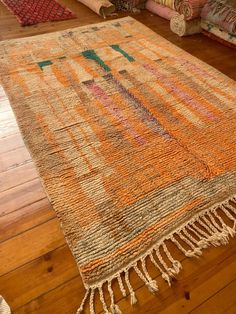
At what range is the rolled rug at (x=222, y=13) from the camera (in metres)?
2.25

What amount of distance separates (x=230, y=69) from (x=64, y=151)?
151 centimetres

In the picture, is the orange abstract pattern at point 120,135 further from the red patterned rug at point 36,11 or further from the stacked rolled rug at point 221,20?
the red patterned rug at point 36,11

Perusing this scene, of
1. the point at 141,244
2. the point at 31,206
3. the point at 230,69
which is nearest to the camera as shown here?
the point at 141,244

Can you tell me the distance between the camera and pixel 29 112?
174cm

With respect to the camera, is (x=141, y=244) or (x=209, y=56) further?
(x=209, y=56)

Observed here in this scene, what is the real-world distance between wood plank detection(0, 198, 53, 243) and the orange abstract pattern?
5 cm

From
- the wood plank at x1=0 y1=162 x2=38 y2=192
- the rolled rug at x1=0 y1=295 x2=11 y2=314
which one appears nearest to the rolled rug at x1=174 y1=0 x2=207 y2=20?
the wood plank at x1=0 y1=162 x2=38 y2=192

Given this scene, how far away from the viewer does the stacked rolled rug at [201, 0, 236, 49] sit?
2266mm

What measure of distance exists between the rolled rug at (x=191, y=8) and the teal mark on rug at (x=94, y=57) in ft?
3.06

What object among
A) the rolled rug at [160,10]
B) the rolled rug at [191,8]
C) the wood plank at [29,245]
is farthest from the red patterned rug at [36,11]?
the wood plank at [29,245]

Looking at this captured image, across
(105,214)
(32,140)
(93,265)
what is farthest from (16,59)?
(93,265)

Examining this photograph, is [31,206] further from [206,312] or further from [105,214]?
[206,312]

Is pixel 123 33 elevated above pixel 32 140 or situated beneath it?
elevated above

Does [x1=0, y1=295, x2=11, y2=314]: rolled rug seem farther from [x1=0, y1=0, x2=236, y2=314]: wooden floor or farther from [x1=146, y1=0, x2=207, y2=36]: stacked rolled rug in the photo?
[x1=146, y1=0, x2=207, y2=36]: stacked rolled rug
